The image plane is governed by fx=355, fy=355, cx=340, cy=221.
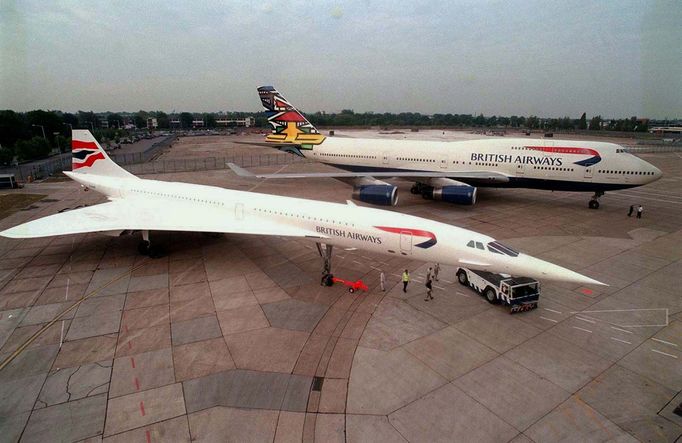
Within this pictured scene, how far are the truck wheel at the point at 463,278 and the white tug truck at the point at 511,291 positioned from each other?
2.71 feet

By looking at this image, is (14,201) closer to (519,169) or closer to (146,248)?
(146,248)

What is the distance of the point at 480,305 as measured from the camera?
14852 mm

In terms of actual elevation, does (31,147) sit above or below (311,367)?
above

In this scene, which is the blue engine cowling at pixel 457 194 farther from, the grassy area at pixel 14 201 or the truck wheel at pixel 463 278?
the grassy area at pixel 14 201

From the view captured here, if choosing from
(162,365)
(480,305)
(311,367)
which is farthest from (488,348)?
(162,365)

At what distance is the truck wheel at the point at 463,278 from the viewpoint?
1638 cm

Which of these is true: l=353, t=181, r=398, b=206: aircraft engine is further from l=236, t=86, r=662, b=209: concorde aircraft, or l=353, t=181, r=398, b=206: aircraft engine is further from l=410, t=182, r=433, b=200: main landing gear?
l=410, t=182, r=433, b=200: main landing gear

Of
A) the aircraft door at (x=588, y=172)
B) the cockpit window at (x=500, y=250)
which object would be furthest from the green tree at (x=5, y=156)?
the aircraft door at (x=588, y=172)

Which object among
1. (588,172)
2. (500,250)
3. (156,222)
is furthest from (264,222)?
(588,172)

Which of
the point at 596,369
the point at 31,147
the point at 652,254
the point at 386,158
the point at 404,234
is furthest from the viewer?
the point at 31,147

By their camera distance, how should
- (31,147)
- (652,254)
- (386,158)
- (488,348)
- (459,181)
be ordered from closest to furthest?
(488,348) < (652,254) < (459,181) < (386,158) < (31,147)

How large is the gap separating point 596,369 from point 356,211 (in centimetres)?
1028

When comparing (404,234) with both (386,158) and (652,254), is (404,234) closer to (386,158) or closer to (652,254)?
(652,254)

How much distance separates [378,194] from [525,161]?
491 inches
